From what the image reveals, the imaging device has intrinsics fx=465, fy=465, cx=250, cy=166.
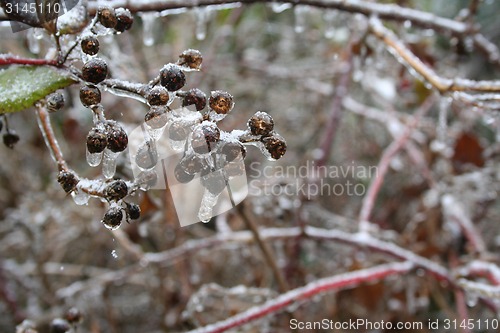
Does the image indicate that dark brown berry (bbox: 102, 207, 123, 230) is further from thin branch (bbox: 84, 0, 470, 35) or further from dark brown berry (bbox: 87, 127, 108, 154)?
thin branch (bbox: 84, 0, 470, 35)

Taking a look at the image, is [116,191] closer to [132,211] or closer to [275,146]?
[132,211]

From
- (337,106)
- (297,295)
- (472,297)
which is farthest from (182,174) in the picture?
(337,106)

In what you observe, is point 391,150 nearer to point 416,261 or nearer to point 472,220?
point 472,220

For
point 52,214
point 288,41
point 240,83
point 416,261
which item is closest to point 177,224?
point 52,214

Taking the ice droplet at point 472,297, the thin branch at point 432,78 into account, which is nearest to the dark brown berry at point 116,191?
the thin branch at point 432,78

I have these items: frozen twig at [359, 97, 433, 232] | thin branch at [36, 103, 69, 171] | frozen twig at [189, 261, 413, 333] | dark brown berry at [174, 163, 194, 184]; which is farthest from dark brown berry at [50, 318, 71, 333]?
frozen twig at [359, 97, 433, 232]

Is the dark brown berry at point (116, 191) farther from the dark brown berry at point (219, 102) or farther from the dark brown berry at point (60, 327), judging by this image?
the dark brown berry at point (60, 327)
